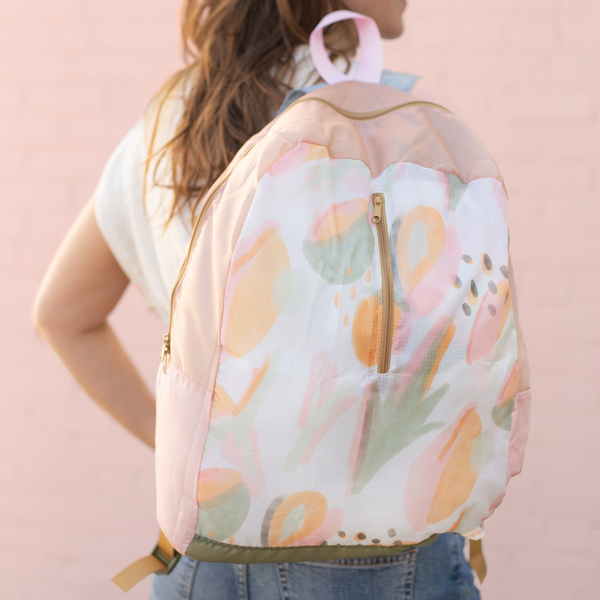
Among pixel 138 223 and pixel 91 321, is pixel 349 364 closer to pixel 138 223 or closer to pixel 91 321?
pixel 138 223

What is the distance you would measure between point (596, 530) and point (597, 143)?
91cm

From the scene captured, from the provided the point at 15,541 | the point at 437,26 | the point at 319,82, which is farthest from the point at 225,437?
the point at 15,541

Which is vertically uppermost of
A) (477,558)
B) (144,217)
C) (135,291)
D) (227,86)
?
(227,86)

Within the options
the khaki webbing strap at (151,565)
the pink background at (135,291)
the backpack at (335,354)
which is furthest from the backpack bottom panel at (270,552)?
the pink background at (135,291)

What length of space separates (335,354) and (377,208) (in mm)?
119

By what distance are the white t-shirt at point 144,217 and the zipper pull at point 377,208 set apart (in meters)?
0.19

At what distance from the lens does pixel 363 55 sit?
0.52 m

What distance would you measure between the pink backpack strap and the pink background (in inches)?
30.6

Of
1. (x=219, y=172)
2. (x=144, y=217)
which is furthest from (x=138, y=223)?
(x=219, y=172)

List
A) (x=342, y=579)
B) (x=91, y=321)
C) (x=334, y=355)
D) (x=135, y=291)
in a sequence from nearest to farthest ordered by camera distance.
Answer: (x=334, y=355) → (x=342, y=579) → (x=91, y=321) → (x=135, y=291)

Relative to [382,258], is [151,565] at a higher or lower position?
lower

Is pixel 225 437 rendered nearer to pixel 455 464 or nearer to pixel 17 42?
pixel 455 464

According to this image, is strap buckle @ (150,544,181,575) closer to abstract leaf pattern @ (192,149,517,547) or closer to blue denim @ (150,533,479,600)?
blue denim @ (150,533,479,600)

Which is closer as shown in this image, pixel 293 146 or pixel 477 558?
pixel 293 146
